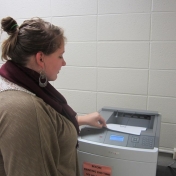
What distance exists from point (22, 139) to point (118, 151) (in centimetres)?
49

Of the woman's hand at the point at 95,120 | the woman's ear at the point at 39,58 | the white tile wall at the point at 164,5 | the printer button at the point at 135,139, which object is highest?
the white tile wall at the point at 164,5

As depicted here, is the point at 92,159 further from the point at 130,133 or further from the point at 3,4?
the point at 3,4

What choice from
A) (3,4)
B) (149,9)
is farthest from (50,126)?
(3,4)

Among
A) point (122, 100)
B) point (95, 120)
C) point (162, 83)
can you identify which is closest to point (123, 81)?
point (122, 100)

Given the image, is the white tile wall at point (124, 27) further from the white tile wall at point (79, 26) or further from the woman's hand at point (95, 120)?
the woman's hand at point (95, 120)

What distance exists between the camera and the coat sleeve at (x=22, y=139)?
709mm

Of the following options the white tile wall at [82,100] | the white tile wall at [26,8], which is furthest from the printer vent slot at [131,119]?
the white tile wall at [26,8]

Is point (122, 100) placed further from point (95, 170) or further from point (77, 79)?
point (95, 170)

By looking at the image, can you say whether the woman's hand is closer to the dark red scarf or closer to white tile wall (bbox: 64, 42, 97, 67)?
the dark red scarf

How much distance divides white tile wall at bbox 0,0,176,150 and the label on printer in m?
0.74

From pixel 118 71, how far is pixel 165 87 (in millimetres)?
388

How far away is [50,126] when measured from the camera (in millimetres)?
807

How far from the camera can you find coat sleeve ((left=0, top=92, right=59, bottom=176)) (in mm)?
709

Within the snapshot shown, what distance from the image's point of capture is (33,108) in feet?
2.46
